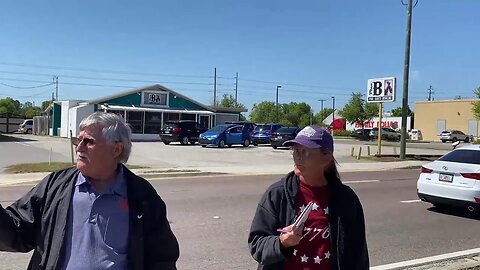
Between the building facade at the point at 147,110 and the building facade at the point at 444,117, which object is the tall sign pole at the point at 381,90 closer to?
the building facade at the point at 147,110

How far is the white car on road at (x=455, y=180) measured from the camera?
32.2 feet

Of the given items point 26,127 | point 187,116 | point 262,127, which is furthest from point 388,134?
point 26,127

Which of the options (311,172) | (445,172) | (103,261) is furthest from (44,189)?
(445,172)

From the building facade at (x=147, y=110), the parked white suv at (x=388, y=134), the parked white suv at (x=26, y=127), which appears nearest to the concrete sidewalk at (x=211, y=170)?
the building facade at (x=147, y=110)

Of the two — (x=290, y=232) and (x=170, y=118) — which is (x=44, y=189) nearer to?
(x=290, y=232)

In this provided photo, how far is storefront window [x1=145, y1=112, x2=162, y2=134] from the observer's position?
138 feet

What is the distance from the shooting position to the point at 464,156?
10602mm

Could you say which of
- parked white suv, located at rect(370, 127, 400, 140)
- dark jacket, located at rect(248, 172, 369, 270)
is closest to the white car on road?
dark jacket, located at rect(248, 172, 369, 270)

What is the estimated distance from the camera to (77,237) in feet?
7.95

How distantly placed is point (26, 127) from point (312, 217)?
6119 centimetres

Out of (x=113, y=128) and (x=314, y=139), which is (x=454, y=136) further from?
(x=113, y=128)

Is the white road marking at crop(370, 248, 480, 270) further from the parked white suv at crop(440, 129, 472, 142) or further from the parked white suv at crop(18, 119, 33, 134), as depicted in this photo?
the parked white suv at crop(440, 129, 472, 142)

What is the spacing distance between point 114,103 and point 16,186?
29.6 m

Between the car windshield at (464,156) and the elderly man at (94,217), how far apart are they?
9.35 m
